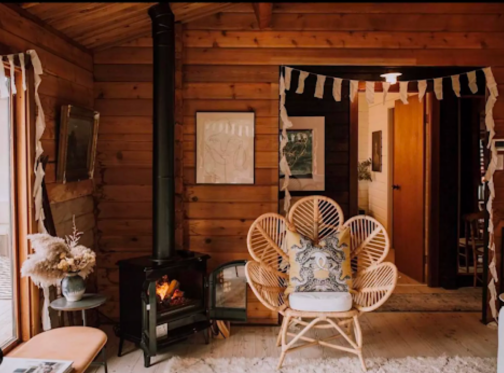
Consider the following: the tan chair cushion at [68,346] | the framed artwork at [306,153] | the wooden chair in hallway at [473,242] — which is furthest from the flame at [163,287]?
the wooden chair in hallway at [473,242]

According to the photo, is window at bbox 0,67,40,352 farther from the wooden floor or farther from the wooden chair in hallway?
the wooden chair in hallway

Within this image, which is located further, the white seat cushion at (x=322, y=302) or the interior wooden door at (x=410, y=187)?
the interior wooden door at (x=410, y=187)

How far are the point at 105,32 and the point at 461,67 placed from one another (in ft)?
9.26

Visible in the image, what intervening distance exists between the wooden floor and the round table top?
0.53m

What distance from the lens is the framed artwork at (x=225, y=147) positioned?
4.41 m

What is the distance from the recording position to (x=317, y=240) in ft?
13.4

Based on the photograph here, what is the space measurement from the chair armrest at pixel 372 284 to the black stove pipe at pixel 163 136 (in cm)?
134

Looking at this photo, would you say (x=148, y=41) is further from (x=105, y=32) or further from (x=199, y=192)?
(x=199, y=192)

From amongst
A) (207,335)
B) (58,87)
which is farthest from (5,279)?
(207,335)

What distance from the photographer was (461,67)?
14.7 ft

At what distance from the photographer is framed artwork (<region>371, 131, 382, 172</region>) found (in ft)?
26.4

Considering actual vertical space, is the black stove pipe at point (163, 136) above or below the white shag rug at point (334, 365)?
above

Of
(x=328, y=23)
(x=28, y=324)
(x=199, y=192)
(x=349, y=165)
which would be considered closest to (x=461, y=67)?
(x=328, y=23)

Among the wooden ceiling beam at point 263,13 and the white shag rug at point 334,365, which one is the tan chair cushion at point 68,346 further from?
the wooden ceiling beam at point 263,13
